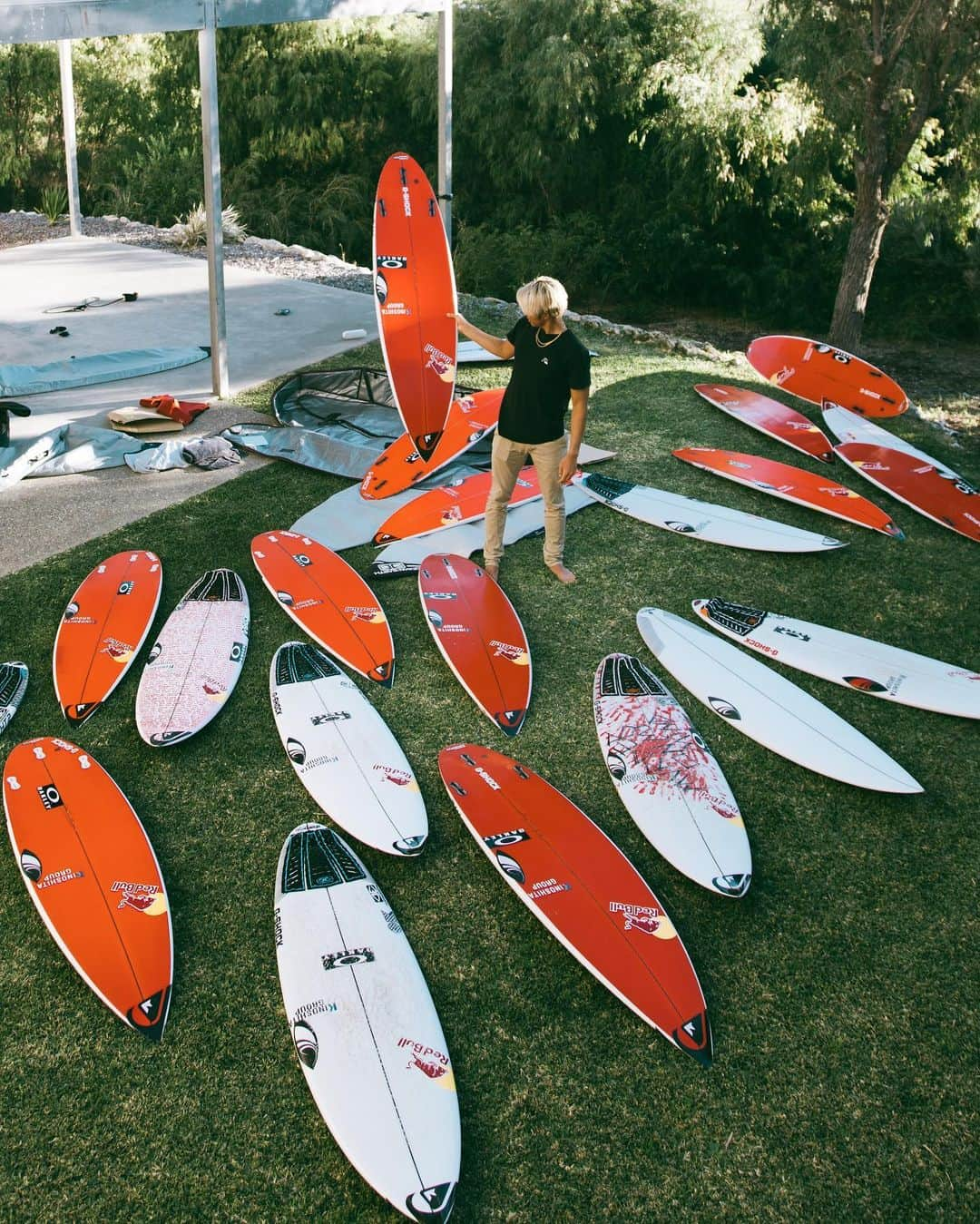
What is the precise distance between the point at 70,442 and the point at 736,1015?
4567 millimetres

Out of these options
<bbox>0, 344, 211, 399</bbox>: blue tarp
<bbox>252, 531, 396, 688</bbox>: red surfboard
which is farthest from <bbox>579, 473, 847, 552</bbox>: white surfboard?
<bbox>0, 344, 211, 399</bbox>: blue tarp

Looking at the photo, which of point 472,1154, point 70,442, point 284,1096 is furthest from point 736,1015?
point 70,442

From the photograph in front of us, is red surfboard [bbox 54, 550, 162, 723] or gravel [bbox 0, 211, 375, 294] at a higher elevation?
gravel [bbox 0, 211, 375, 294]

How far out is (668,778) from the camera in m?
3.29

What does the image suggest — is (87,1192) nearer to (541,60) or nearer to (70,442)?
(70,442)

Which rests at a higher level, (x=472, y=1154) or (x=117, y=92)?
(x=117, y=92)

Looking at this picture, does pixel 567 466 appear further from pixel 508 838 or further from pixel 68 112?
pixel 68 112

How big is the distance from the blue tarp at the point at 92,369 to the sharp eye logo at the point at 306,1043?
Result: 5137 millimetres

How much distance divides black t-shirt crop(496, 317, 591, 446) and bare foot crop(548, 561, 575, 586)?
0.68 m

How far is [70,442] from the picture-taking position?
552cm

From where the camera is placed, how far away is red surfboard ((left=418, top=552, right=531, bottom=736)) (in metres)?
3.67

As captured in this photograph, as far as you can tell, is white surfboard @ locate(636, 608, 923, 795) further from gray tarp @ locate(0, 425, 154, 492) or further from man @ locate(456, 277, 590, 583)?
gray tarp @ locate(0, 425, 154, 492)

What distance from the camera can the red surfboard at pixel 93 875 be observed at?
8.45 ft

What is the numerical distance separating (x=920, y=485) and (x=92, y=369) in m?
5.14
